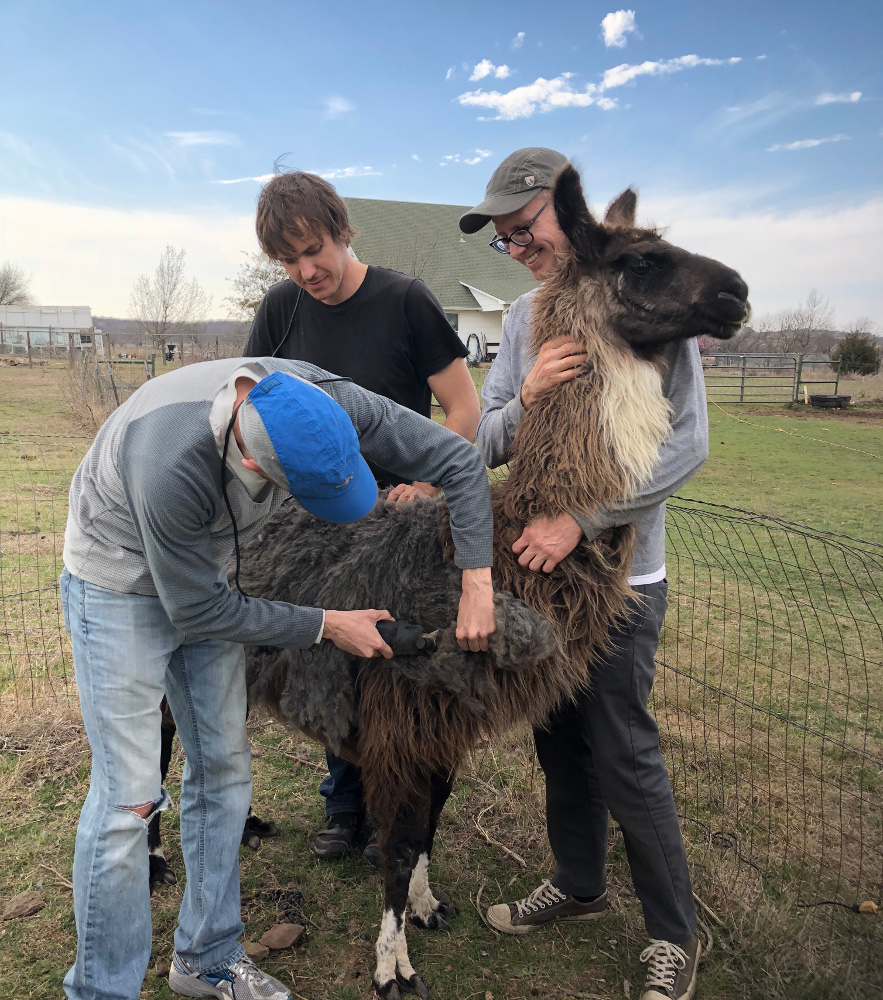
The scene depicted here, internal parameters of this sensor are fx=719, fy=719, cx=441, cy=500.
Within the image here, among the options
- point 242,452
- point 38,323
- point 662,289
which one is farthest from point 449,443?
point 38,323

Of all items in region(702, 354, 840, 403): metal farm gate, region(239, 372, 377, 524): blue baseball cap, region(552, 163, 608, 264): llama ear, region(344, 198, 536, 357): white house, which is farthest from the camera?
region(344, 198, 536, 357): white house

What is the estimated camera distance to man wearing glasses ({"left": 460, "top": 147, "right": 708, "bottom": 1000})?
2205mm

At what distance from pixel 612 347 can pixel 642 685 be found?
108 centimetres

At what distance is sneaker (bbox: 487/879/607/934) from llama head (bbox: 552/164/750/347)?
6.67 feet

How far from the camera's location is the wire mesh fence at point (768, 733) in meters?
2.65

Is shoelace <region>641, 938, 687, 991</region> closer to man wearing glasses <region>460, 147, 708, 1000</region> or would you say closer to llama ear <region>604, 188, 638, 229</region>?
man wearing glasses <region>460, 147, 708, 1000</region>

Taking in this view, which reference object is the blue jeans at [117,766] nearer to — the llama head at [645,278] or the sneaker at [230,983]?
the sneaker at [230,983]

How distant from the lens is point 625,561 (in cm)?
226

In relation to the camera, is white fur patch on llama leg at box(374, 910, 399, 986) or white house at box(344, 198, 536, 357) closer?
white fur patch on llama leg at box(374, 910, 399, 986)

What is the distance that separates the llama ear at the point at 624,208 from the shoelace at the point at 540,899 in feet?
8.10

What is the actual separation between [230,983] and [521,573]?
1.60 m

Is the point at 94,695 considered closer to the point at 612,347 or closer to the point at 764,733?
the point at 612,347

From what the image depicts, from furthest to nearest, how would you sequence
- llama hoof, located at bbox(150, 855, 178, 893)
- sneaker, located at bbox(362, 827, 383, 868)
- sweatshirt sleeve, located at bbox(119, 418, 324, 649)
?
sneaker, located at bbox(362, 827, 383, 868) → llama hoof, located at bbox(150, 855, 178, 893) → sweatshirt sleeve, located at bbox(119, 418, 324, 649)

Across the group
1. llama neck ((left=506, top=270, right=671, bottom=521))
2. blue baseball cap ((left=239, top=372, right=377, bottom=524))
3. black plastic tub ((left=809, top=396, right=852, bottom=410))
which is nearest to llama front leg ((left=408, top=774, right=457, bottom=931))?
llama neck ((left=506, top=270, right=671, bottom=521))
